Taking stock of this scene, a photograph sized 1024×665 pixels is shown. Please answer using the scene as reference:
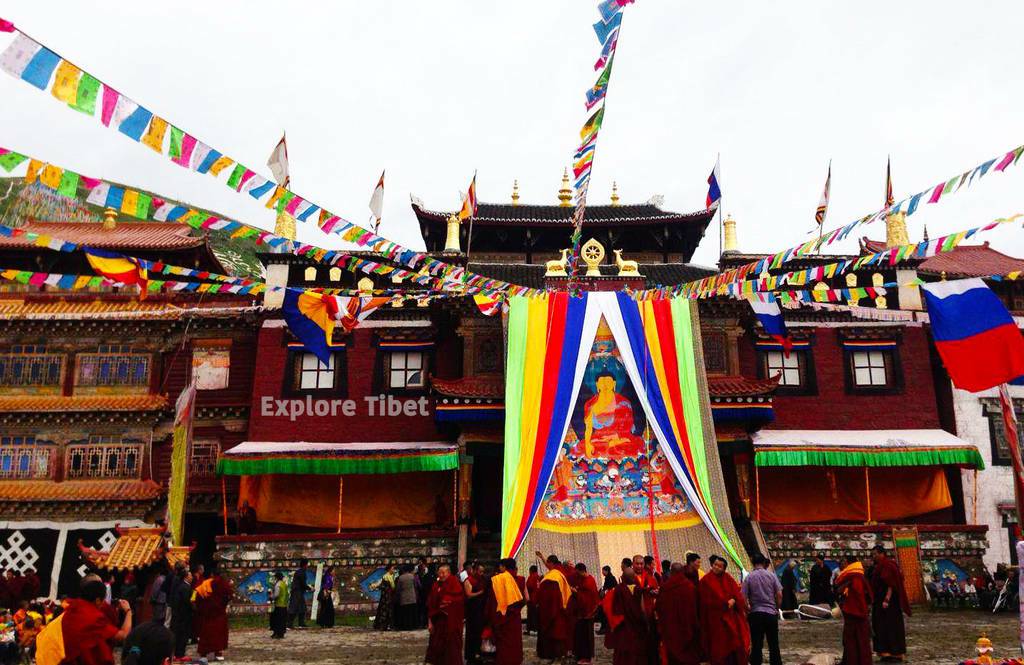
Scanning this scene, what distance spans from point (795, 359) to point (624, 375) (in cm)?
731

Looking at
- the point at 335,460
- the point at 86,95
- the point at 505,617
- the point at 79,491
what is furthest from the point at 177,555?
the point at 86,95

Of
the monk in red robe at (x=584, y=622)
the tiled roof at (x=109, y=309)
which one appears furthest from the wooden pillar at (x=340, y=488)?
the monk in red robe at (x=584, y=622)

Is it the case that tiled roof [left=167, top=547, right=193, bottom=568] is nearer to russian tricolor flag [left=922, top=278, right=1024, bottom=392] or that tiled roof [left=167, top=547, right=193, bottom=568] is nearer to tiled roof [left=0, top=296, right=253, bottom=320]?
tiled roof [left=0, top=296, right=253, bottom=320]

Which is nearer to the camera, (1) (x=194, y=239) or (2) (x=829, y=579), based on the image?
(2) (x=829, y=579)

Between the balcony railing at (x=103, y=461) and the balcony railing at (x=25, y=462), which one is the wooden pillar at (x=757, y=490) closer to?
the balcony railing at (x=103, y=461)

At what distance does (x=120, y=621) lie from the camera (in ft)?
34.4

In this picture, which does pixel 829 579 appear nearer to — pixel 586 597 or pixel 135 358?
pixel 586 597

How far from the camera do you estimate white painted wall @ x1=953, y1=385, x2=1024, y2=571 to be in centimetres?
2478

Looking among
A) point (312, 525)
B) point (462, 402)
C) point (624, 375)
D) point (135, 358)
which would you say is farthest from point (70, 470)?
point (624, 375)

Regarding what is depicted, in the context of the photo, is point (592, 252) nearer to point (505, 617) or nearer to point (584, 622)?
Result: point (584, 622)

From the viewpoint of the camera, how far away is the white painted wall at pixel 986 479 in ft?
81.3

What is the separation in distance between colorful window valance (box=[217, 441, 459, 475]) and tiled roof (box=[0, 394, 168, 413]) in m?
5.21

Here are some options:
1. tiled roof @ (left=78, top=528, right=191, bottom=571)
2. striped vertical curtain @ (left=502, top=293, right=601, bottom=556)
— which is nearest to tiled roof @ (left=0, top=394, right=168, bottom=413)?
tiled roof @ (left=78, top=528, right=191, bottom=571)

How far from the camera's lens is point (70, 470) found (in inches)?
1049
